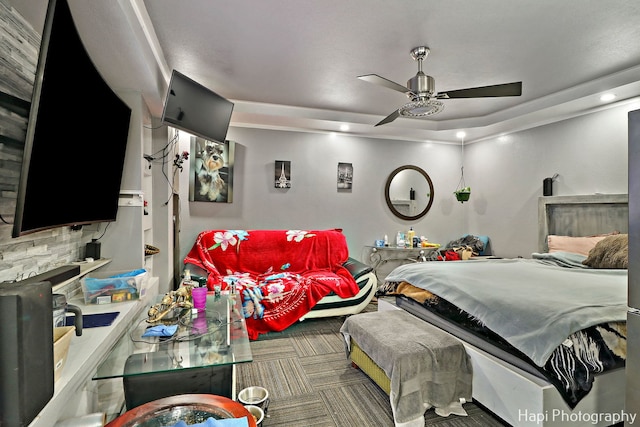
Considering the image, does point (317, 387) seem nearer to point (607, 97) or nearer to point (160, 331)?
point (160, 331)

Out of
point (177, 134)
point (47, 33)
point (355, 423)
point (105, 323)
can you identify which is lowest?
point (355, 423)

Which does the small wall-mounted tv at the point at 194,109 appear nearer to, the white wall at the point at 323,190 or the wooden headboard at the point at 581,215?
the white wall at the point at 323,190

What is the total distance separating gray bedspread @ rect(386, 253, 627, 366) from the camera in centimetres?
174

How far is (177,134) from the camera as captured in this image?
12.2ft

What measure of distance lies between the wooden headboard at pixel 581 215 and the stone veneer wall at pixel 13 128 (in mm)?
4418

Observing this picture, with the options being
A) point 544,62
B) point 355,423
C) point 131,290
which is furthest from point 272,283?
point 544,62

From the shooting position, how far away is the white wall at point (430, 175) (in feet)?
12.5

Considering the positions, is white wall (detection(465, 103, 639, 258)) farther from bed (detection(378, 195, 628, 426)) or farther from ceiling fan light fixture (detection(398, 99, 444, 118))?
ceiling fan light fixture (detection(398, 99, 444, 118))

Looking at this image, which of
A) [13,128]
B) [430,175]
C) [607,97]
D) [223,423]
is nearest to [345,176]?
[430,175]

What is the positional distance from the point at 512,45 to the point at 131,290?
329cm

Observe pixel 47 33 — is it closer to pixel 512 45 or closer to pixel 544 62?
pixel 512 45

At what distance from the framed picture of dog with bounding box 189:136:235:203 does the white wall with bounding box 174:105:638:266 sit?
0.09 metres

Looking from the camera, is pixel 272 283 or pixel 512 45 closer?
pixel 512 45

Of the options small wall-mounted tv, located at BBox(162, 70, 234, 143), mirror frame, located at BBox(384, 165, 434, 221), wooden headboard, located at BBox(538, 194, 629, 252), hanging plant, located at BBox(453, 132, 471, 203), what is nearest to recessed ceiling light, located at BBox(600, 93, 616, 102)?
wooden headboard, located at BBox(538, 194, 629, 252)
